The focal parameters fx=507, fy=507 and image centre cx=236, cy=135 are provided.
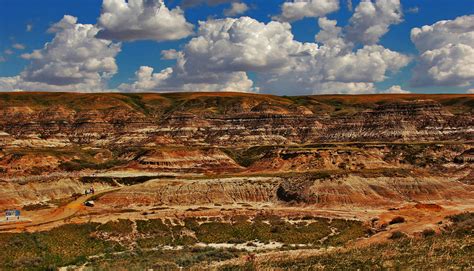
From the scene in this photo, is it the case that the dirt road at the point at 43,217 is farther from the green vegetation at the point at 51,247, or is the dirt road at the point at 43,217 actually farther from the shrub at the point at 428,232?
the shrub at the point at 428,232

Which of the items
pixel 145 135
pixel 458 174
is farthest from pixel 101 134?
pixel 458 174

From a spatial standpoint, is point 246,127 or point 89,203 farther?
point 246,127

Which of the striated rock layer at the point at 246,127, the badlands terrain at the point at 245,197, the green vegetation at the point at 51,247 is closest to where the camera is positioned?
the badlands terrain at the point at 245,197

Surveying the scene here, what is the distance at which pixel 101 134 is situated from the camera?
183 m

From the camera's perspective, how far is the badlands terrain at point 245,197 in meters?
44.4

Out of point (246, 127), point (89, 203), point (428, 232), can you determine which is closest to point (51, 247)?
point (89, 203)

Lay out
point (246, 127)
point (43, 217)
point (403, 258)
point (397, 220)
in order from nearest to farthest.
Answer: point (403, 258), point (397, 220), point (43, 217), point (246, 127)

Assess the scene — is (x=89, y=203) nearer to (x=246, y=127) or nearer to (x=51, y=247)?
(x=51, y=247)

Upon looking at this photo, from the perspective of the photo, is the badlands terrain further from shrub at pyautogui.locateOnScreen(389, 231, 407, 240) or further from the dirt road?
the dirt road

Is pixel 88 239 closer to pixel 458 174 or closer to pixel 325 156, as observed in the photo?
pixel 325 156

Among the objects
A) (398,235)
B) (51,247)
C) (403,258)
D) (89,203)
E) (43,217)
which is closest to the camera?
(403,258)

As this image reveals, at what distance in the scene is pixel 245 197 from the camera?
291 ft

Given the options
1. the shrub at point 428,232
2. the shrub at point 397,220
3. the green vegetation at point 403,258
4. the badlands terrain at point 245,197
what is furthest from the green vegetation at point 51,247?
the shrub at point 397,220

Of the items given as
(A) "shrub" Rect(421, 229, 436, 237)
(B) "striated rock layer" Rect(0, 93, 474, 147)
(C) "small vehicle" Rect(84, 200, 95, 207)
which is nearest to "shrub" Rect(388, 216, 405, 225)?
(A) "shrub" Rect(421, 229, 436, 237)
